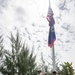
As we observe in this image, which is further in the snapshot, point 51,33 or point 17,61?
point 51,33

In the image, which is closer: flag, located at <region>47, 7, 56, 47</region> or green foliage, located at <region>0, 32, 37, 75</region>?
green foliage, located at <region>0, 32, 37, 75</region>

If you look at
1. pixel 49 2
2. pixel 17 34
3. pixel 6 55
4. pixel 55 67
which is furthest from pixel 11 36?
pixel 49 2

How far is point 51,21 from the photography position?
35.0 meters

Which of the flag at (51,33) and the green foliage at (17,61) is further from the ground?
the flag at (51,33)

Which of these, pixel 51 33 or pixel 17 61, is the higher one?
pixel 51 33

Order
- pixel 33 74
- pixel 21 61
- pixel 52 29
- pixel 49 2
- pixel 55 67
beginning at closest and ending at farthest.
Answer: pixel 21 61
pixel 33 74
pixel 55 67
pixel 52 29
pixel 49 2

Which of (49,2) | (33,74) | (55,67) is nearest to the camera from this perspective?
(33,74)

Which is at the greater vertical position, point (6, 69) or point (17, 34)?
point (17, 34)

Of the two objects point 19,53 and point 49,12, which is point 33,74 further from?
point 49,12

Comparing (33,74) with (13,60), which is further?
(33,74)

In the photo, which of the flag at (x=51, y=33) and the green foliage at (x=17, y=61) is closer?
the green foliage at (x=17, y=61)

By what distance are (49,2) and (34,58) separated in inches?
882

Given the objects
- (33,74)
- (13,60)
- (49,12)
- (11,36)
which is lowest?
(33,74)

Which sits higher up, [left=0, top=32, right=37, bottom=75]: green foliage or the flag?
the flag
